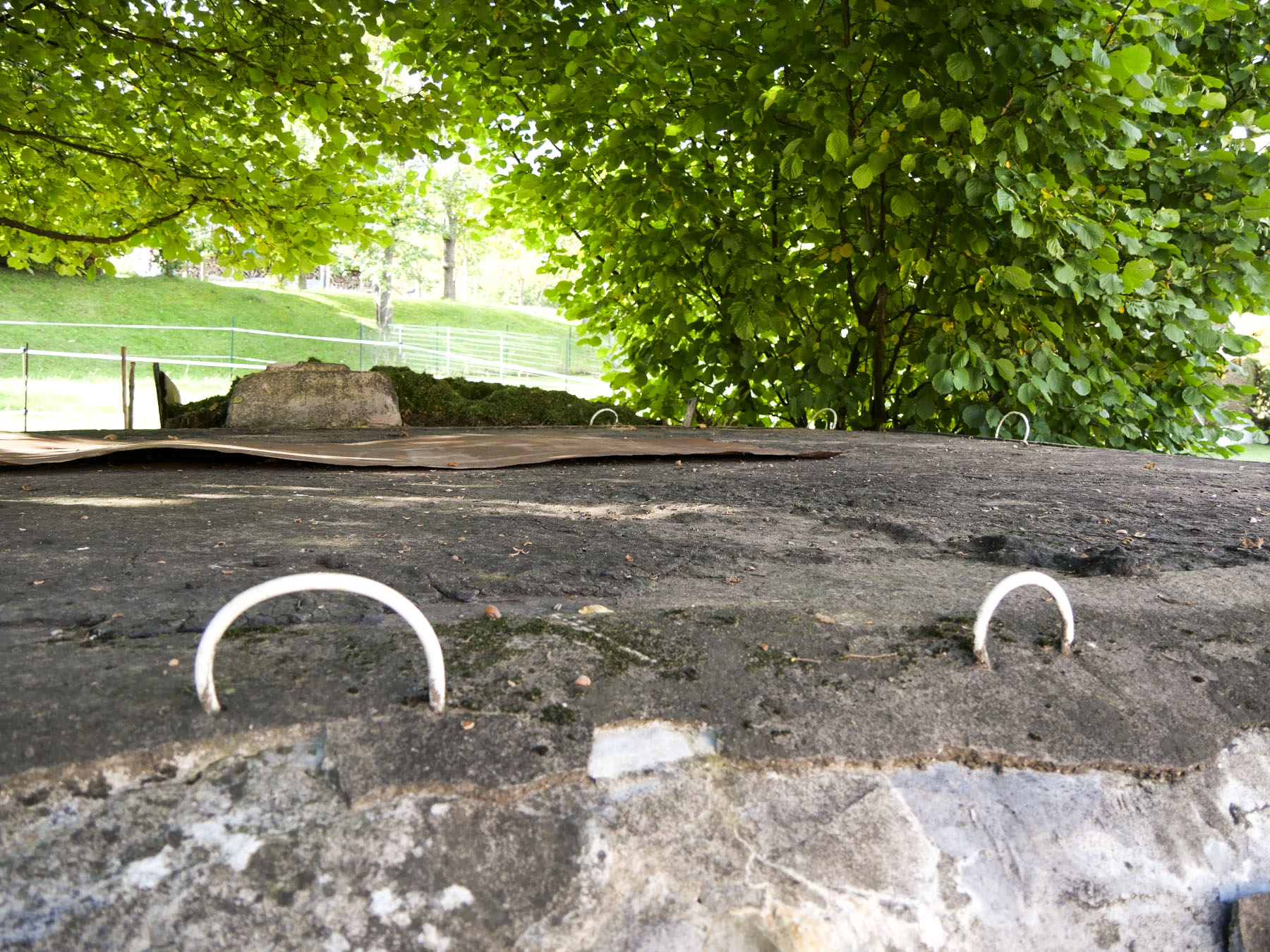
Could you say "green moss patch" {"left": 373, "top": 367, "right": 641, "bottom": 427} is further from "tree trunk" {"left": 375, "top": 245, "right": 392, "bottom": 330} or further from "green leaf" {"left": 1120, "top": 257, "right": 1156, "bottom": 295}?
"tree trunk" {"left": 375, "top": 245, "right": 392, "bottom": 330}

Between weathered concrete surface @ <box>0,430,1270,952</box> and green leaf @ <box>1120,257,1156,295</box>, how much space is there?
345 cm

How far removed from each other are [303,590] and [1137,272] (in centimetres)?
490

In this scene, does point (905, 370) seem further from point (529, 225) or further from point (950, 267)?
point (529, 225)

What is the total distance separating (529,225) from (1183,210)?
4417mm

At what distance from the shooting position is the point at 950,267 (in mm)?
5352

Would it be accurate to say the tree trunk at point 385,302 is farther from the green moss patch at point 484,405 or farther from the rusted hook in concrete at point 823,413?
the rusted hook in concrete at point 823,413

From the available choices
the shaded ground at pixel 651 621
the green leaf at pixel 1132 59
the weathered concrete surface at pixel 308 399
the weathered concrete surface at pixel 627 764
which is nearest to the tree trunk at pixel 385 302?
the weathered concrete surface at pixel 308 399

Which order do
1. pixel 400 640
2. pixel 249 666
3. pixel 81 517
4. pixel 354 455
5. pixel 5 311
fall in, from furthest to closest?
1. pixel 5 311
2. pixel 354 455
3. pixel 81 517
4. pixel 400 640
5. pixel 249 666

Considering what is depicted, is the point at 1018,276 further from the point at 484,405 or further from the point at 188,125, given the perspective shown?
the point at 188,125

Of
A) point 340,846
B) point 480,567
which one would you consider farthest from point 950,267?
point 340,846

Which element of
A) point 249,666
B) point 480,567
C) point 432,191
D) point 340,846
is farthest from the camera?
point 432,191

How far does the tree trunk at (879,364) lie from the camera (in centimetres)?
568

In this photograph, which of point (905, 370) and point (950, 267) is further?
point (905, 370)

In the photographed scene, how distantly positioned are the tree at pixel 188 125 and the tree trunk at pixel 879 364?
2.95 meters
